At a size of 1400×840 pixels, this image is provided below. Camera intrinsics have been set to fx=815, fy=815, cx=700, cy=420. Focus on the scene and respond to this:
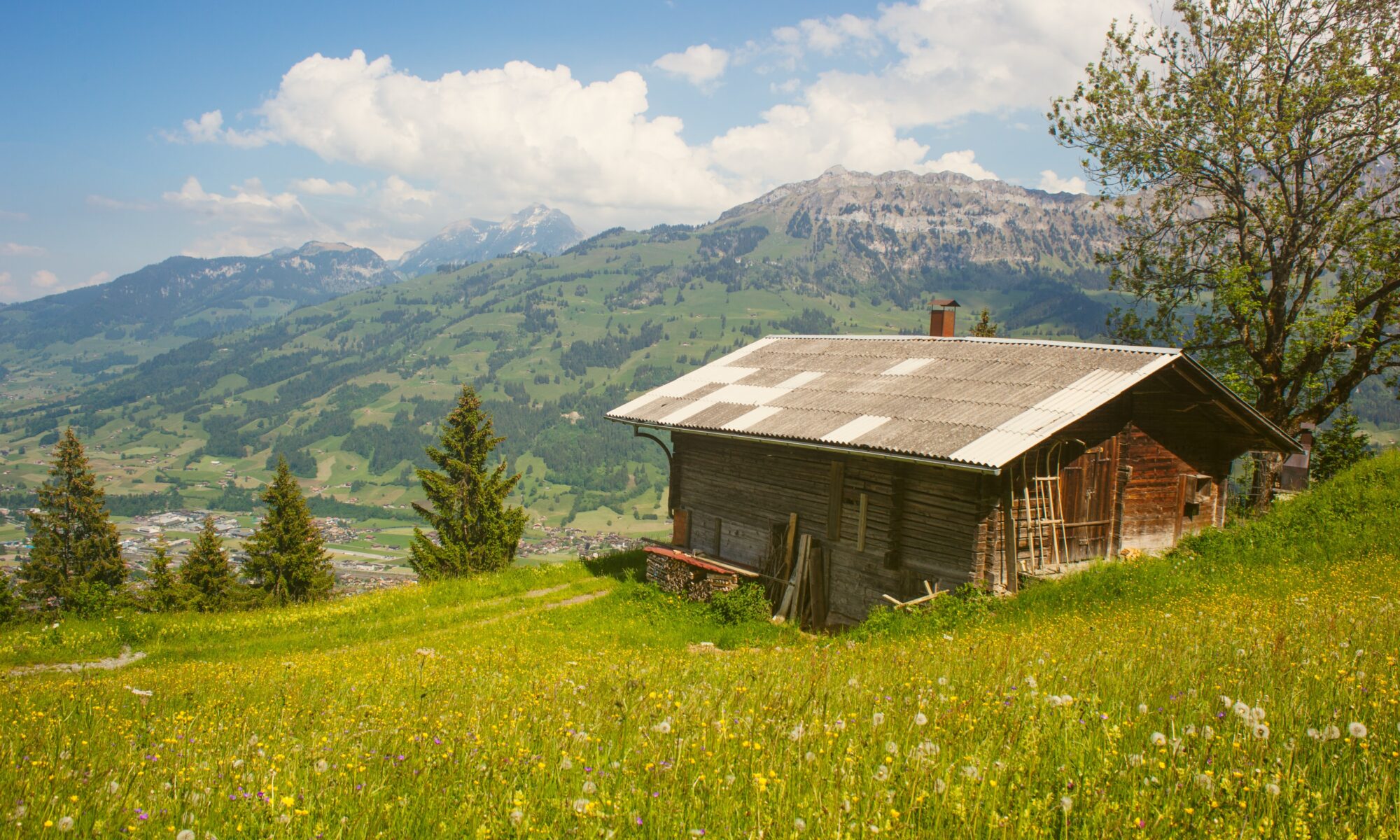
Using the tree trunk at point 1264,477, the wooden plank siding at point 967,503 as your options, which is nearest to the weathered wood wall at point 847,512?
the wooden plank siding at point 967,503

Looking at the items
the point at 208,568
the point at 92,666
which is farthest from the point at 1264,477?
the point at 208,568

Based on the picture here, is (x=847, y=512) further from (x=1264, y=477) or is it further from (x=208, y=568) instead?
(x=208, y=568)

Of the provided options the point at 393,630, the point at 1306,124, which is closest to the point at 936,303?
the point at 1306,124

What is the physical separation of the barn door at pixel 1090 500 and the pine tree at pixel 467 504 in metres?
26.2

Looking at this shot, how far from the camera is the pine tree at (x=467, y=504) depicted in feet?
125

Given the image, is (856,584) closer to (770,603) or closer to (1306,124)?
(770,603)

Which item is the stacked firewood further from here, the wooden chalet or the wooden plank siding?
the wooden plank siding

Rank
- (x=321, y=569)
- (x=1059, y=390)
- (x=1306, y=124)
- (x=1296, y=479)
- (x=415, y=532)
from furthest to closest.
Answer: (x=321, y=569) → (x=415, y=532) → (x=1296, y=479) → (x=1306, y=124) → (x=1059, y=390)

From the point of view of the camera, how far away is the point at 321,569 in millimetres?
42188

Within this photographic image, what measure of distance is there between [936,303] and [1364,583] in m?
15.7

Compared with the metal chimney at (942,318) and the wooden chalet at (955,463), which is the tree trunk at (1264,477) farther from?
the metal chimney at (942,318)

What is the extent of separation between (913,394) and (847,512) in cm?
337

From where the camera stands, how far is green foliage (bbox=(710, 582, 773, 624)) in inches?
790

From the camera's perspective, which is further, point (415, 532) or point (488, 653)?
point (415, 532)
